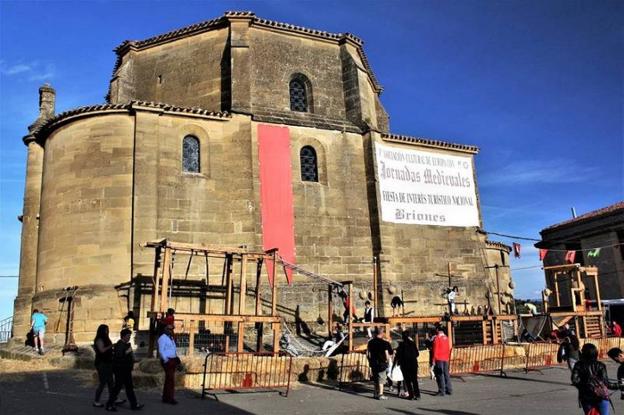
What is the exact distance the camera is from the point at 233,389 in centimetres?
1098

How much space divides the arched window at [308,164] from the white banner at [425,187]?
8.41ft

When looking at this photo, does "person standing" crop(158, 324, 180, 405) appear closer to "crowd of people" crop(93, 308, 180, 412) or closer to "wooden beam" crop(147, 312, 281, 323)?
"crowd of people" crop(93, 308, 180, 412)

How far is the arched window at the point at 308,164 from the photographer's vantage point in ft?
67.6

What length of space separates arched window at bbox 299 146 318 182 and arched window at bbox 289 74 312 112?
2134 millimetres

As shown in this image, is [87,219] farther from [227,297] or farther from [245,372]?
[245,372]

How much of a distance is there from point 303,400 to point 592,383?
5.60 meters

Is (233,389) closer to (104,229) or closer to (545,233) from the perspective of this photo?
(104,229)

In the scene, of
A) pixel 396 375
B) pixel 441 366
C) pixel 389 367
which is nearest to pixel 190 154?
pixel 389 367

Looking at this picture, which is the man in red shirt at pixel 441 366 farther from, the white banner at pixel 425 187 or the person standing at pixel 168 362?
the white banner at pixel 425 187

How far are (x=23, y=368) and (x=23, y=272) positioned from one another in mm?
7965

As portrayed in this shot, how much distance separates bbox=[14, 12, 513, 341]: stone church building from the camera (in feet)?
57.6

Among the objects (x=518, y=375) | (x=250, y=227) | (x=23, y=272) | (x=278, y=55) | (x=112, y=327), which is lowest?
(x=518, y=375)

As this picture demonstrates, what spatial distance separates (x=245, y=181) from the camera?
19.1 metres

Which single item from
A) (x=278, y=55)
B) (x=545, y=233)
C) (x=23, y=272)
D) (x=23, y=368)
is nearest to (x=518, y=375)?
(x=23, y=368)
